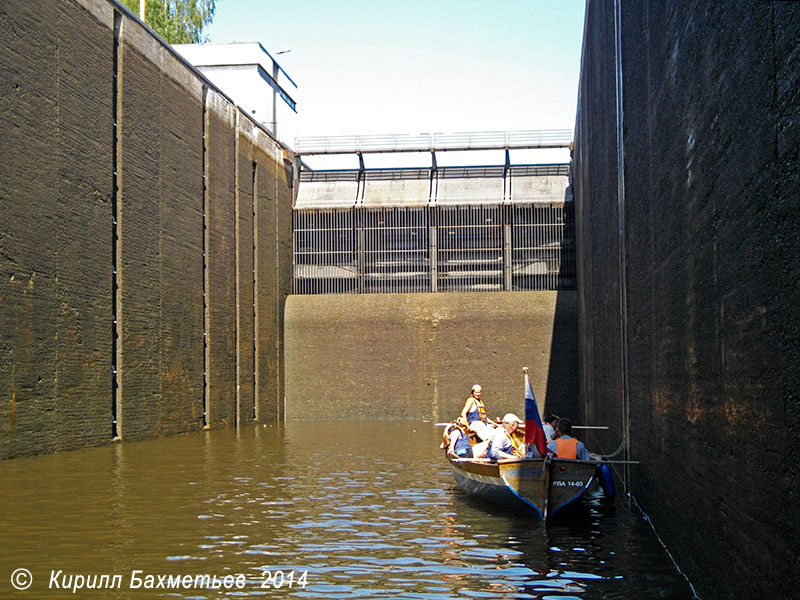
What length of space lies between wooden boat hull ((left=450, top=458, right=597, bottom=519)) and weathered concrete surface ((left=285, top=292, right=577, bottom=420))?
22525 mm

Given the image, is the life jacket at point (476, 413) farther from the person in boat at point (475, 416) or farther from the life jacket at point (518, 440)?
the life jacket at point (518, 440)

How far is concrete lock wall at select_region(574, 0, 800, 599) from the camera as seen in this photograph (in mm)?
4941

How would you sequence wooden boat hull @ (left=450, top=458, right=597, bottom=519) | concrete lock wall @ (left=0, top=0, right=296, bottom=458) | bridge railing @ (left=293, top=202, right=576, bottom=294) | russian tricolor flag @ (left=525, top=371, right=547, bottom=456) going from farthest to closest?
bridge railing @ (left=293, top=202, right=576, bottom=294) → concrete lock wall @ (left=0, top=0, right=296, bottom=458) → russian tricolor flag @ (left=525, top=371, right=547, bottom=456) → wooden boat hull @ (left=450, top=458, right=597, bottom=519)

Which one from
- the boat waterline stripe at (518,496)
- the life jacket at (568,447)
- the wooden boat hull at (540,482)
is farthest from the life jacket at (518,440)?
the boat waterline stripe at (518,496)

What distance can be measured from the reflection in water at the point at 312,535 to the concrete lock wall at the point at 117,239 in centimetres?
287

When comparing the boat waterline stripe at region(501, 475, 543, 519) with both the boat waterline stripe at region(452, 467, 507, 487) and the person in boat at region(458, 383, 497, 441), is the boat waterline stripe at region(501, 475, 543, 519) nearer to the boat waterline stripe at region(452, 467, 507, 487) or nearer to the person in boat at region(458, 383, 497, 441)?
the boat waterline stripe at region(452, 467, 507, 487)

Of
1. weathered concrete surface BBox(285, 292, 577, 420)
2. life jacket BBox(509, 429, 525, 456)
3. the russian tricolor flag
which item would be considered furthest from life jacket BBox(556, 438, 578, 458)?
weathered concrete surface BBox(285, 292, 577, 420)

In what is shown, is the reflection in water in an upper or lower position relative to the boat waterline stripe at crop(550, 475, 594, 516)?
lower

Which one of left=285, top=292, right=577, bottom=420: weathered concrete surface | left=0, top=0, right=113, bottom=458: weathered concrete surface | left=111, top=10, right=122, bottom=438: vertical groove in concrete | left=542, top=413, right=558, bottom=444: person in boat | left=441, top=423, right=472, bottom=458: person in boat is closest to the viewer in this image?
left=542, top=413, right=558, bottom=444: person in boat

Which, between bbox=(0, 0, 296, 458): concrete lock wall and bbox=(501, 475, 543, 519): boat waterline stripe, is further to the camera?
bbox=(0, 0, 296, 458): concrete lock wall

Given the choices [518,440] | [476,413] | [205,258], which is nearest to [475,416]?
[476,413]

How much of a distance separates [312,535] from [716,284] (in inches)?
223

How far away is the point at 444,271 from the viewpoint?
37.1 metres

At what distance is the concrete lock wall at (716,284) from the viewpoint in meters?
4.94
